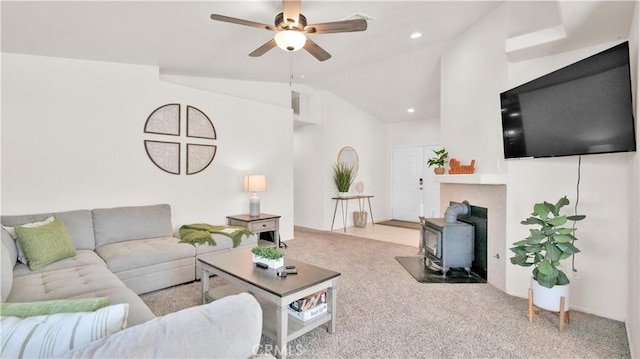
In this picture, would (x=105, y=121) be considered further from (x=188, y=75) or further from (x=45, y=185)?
(x=188, y=75)

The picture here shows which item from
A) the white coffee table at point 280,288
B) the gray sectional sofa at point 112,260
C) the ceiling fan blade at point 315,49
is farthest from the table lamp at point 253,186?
the ceiling fan blade at point 315,49

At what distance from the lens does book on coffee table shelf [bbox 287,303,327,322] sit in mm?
2199

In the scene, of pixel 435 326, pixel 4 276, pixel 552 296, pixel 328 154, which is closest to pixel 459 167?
pixel 552 296

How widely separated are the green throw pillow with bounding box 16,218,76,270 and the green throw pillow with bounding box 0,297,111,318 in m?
1.88

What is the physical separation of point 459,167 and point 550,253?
4.76ft

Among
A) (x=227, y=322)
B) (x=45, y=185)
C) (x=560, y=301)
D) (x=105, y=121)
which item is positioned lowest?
(x=560, y=301)

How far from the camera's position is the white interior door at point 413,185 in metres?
6.95

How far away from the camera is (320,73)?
513 cm

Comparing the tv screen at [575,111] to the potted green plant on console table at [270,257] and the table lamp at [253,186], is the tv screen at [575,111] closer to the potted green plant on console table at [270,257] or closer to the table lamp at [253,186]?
the potted green plant on console table at [270,257]

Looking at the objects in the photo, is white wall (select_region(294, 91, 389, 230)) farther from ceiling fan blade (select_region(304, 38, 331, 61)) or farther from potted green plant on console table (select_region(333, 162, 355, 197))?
ceiling fan blade (select_region(304, 38, 331, 61))

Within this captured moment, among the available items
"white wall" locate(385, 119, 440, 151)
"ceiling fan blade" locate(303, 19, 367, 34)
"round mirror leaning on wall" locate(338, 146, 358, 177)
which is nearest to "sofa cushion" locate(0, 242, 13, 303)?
"ceiling fan blade" locate(303, 19, 367, 34)

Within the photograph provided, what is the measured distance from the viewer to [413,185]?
7.25 metres

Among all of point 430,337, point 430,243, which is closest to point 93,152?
point 430,337

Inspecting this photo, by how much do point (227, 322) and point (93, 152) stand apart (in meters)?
3.43
